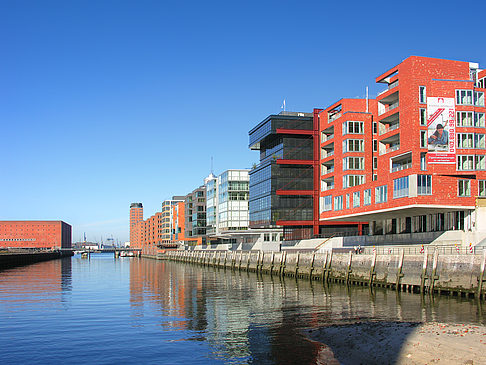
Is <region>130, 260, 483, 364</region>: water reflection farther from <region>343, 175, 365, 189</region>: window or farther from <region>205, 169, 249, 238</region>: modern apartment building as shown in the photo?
<region>205, 169, 249, 238</region>: modern apartment building

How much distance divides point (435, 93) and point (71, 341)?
2309 inches

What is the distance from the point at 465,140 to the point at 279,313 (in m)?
43.9

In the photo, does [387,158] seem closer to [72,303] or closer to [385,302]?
[385,302]

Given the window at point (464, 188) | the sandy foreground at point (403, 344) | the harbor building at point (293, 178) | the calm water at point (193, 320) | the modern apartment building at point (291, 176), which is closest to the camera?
the sandy foreground at point (403, 344)

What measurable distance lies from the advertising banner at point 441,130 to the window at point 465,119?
65 centimetres

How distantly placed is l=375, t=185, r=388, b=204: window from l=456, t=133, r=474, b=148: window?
1202cm

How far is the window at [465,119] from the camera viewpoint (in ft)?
226

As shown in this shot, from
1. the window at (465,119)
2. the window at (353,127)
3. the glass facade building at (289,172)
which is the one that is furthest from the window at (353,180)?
the window at (465,119)

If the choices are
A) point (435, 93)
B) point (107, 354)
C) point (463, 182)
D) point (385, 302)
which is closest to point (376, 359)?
point (107, 354)

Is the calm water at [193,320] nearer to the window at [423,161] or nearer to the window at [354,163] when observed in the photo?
the window at [423,161]

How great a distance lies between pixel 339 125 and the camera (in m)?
95.8

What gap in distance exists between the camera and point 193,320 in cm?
3512

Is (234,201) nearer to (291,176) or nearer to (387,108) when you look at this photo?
(291,176)

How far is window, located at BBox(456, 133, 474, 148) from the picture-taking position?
224ft
